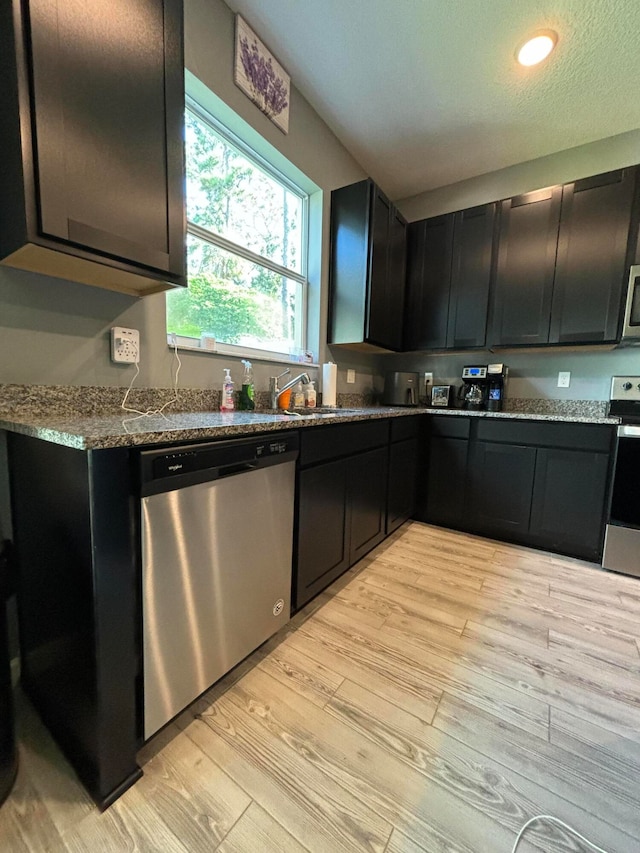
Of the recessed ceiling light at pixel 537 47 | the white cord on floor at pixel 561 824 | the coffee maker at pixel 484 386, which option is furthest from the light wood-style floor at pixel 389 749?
the recessed ceiling light at pixel 537 47

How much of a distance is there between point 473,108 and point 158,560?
3023mm

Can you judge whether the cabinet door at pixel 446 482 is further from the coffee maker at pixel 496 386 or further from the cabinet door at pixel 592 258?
the cabinet door at pixel 592 258

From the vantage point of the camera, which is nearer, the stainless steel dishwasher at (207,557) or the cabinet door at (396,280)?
the stainless steel dishwasher at (207,557)

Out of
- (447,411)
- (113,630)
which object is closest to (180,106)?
(113,630)

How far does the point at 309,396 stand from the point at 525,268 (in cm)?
181

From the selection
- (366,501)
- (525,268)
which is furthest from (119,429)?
(525,268)

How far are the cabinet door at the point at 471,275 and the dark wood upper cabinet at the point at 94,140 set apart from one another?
2213 millimetres

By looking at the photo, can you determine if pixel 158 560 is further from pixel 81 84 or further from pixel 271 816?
pixel 81 84

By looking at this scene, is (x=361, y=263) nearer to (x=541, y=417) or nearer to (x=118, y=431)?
(x=541, y=417)

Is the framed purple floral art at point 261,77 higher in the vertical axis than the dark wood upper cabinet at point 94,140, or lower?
higher

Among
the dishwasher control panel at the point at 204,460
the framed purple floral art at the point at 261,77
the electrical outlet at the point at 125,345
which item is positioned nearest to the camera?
the dishwasher control panel at the point at 204,460

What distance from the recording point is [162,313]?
1.49 m

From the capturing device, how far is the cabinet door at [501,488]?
2.31m

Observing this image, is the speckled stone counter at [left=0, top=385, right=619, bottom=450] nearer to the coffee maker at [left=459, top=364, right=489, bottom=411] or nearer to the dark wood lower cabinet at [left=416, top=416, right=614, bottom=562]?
the dark wood lower cabinet at [left=416, top=416, right=614, bottom=562]
